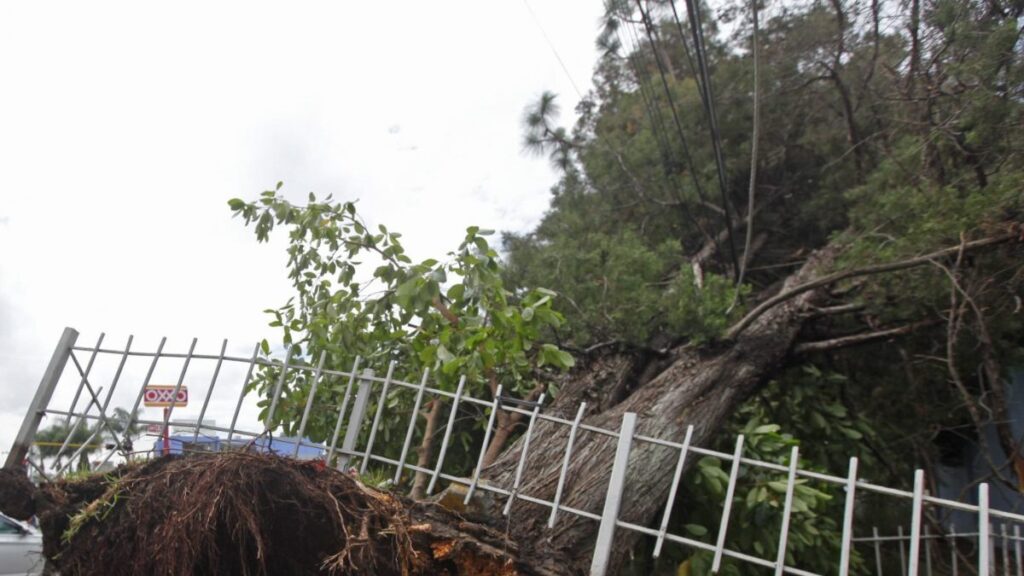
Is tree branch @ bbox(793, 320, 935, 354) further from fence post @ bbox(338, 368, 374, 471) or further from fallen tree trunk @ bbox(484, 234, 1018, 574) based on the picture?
fence post @ bbox(338, 368, 374, 471)

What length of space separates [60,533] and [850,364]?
734cm

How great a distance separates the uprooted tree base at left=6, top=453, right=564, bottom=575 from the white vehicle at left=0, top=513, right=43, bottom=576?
397 centimetres

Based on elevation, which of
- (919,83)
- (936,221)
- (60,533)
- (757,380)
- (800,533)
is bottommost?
(60,533)

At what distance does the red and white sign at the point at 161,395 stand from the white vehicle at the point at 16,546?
3.68 meters

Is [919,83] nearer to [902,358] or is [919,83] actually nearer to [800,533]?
[902,358]

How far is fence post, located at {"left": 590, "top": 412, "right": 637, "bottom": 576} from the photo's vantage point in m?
3.12

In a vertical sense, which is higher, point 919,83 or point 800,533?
point 919,83

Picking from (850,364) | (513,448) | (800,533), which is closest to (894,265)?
Result: (800,533)

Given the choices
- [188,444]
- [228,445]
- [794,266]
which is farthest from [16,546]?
[794,266]

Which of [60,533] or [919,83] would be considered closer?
[60,533]

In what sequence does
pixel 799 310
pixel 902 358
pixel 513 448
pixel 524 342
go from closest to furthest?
1. pixel 524 342
2. pixel 513 448
3. pixel 799 310
4. pixel 902 358

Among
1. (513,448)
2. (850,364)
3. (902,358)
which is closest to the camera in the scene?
(513,448)

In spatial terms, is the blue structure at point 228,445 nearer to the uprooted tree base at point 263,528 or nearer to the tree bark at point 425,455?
the uprooted tree base at point 263,528

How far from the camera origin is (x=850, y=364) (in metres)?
7.67
